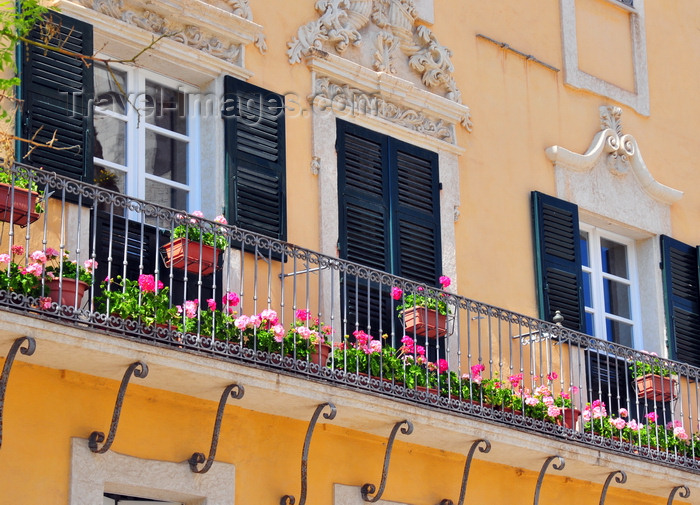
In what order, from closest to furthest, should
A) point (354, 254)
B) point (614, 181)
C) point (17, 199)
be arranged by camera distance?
point (17, 199) → point (354, 254) → point (614, 181)

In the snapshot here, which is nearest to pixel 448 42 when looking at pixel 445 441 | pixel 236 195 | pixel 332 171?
pixel 332 171

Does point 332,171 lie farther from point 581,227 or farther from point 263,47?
point 581,227

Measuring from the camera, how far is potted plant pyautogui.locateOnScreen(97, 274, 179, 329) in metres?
9.58

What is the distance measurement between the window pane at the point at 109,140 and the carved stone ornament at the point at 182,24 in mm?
694

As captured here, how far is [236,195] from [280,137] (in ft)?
2.26

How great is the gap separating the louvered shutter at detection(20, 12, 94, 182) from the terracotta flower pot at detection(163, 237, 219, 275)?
2.58 ft

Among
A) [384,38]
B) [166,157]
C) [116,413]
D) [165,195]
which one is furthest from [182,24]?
[116,413]

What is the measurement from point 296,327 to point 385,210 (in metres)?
2.17

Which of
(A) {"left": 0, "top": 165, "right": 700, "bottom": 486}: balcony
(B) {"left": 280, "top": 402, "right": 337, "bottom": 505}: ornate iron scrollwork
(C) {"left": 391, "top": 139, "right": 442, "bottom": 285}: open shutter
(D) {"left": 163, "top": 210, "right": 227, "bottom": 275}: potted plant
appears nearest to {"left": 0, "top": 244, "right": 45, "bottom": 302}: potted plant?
(A) {"left": 0, "top": 165, "right": 700, "bottom": 486}: balcony

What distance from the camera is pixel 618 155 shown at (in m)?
14.7

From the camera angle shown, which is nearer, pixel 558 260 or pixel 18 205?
pixel 18 205

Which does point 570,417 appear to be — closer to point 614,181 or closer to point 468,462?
point 468,462

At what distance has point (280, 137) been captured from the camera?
1208 centimetres

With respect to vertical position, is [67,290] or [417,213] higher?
[417,213]
